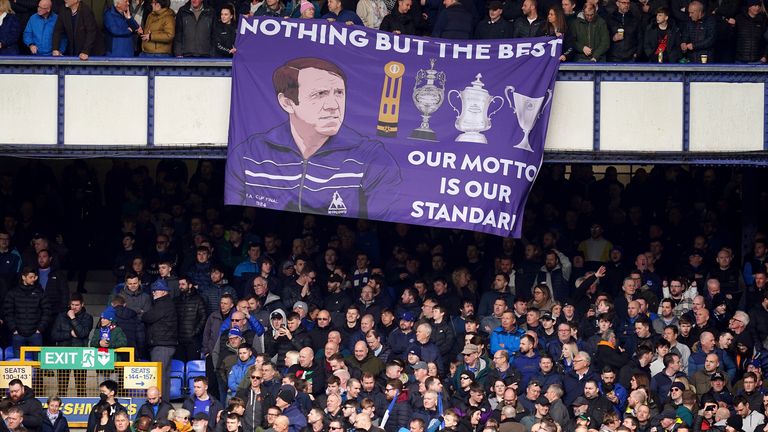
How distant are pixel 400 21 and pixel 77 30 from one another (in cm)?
439

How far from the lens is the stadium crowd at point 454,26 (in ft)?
80.2

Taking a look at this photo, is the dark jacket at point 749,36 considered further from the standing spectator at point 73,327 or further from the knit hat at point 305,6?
the standing spectator at point 73,327

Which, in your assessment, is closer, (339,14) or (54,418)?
(54,418)

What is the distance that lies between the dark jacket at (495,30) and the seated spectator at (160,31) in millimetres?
4166

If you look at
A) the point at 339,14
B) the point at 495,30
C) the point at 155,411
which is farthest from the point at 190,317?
the point at 495,30

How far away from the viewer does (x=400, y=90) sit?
2384 cm

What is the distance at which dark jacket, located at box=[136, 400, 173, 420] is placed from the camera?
21797 mm

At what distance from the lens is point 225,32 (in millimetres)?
24594

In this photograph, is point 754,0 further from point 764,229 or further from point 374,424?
point 374,424

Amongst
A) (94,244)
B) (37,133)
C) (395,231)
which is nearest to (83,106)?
(37,133)

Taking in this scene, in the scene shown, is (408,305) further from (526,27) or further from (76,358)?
(76,358)

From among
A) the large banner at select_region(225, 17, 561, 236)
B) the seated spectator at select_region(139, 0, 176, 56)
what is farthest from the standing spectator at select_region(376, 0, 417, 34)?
the seated spectator at select_region(139, 0, 176, 56)

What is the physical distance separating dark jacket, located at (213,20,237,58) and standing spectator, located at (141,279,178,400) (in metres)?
3.38

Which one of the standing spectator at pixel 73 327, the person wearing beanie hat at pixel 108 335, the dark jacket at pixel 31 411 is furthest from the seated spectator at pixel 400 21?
the dark jacket at pixel 31 411
